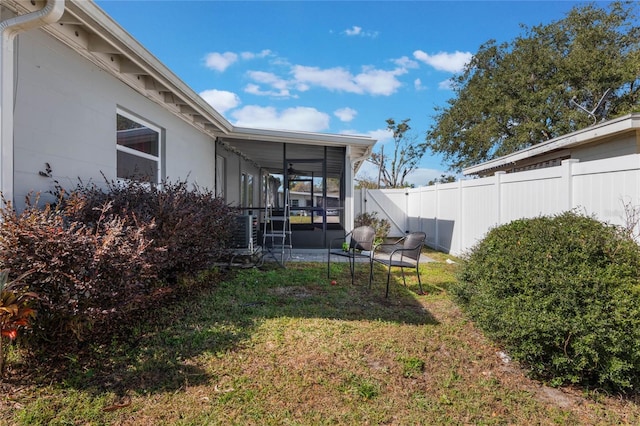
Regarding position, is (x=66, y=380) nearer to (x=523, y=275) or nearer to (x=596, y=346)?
(x=523, y=275)

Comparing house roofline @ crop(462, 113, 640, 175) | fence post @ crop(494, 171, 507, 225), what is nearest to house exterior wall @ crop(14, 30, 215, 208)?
fence post @ crop(494, 171, 507, 225)

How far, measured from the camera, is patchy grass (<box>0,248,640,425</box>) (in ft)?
7.54

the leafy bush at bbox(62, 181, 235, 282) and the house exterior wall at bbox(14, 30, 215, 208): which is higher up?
the house exterior wall at bbox(14, 30, 215, 208)

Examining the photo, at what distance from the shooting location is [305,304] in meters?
4.59

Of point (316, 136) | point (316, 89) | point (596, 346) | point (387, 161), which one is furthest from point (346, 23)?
point (387, 161)

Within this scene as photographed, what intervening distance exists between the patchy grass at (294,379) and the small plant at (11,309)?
0.47 metres

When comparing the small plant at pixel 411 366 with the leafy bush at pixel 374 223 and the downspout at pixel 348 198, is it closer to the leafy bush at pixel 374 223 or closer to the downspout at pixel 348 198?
the downspout at pixel 348 198

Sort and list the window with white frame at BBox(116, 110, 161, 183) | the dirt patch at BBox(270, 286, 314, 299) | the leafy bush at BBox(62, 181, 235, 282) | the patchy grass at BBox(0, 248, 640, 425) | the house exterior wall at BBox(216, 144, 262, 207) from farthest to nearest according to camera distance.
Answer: the house exterior wall at BBox(216, 144, 262, 207), the window with white frame at BBox(116, 110, 161, 183), the dirt patch at BBox(270, 286, 314, 299), the leafy bush at BBox(62, 181, 235, 282), the patchy grass at BBox(0, 248, 640, 425)

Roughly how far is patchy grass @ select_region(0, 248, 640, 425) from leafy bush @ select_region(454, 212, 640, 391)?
239mm

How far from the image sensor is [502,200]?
271 inches

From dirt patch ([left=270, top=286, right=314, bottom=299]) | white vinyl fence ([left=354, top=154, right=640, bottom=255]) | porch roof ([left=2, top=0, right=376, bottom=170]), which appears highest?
porch roof ([left=2, top=0, right=376, bottom=170])

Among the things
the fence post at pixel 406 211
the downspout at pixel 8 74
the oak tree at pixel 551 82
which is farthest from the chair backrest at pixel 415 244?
the oak tree at pixel 551 82

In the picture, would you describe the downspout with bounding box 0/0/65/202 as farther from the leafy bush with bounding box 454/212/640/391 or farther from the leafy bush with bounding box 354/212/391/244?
the leafy bush with bounding box 354/212/391/244

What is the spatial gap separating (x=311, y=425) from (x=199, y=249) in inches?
126
